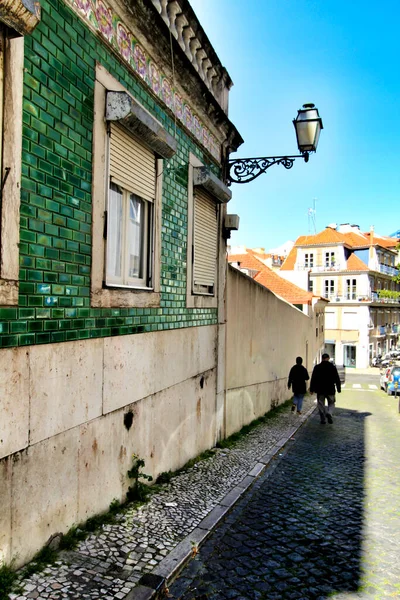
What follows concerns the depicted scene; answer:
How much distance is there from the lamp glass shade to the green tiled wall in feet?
12.9

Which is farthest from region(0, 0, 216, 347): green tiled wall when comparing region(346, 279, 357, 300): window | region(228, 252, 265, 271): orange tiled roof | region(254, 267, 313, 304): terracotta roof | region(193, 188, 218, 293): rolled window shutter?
region(346, 279, 357, 300): window

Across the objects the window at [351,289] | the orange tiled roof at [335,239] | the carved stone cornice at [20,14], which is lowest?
the carved stone cornice at [20,14]

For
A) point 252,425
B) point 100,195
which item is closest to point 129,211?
point 100,195

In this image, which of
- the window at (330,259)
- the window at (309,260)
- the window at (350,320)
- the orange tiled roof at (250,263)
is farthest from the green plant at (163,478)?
the window at (309,260)

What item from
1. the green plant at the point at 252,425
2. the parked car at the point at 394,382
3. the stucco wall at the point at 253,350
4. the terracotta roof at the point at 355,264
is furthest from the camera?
the terracotta roof at the point at 355,264

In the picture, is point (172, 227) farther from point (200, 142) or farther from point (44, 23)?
point (44, 23)

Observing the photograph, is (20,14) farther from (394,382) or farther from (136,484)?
(394,382)

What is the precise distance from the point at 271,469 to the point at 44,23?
6.28 metres

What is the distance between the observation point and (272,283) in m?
26.0

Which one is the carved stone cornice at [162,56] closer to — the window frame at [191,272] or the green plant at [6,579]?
the window frame at [191,272]

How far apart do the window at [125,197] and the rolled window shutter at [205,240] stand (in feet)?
5.29

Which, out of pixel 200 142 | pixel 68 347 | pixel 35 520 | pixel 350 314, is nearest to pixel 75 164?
pixel 68 347

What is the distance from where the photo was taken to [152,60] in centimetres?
531

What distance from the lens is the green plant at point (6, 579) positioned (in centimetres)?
293
